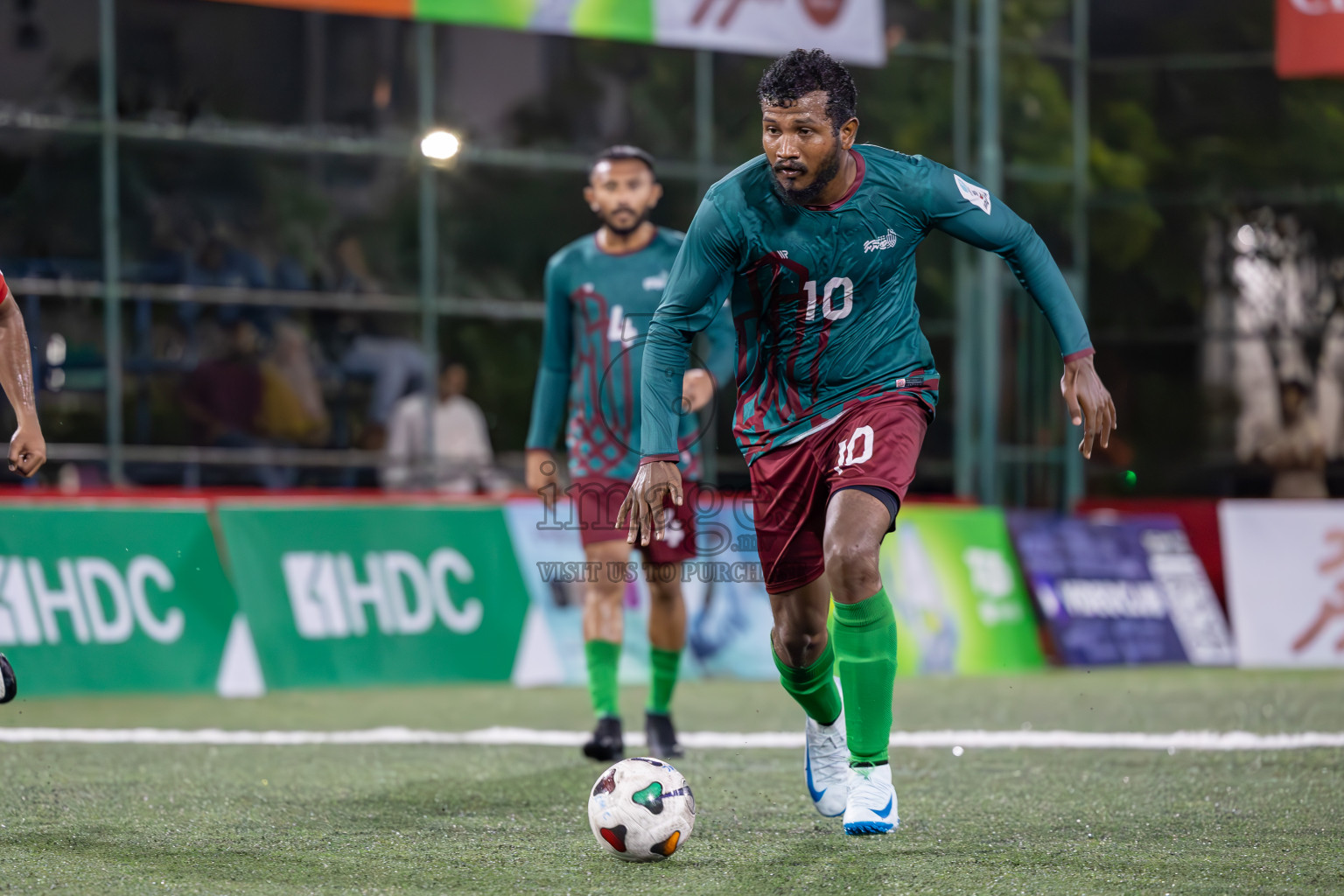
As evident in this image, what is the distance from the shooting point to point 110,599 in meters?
10.5

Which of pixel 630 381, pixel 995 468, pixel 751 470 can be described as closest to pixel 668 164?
pixel 995 468

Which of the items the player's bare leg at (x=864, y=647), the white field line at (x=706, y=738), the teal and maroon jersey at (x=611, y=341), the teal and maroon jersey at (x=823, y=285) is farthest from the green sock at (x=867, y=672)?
the white field line at (x=706, y=738)

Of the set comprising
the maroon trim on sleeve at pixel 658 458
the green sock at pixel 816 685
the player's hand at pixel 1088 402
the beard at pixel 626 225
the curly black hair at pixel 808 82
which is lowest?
the green sock at pixel 816 685

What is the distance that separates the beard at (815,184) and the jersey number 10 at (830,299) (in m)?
0.26

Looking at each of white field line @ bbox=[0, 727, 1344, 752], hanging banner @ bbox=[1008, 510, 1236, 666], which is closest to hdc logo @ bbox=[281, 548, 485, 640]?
white field line @ bbox=[0, 727, 1344, 752]

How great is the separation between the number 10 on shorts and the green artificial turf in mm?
1139

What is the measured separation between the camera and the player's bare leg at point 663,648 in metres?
7.64

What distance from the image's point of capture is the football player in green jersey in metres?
5.38

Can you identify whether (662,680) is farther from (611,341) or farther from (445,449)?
(445,449)

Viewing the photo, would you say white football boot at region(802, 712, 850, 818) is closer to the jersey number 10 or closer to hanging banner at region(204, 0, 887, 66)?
the jersey number 10

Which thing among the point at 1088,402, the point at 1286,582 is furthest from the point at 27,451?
the point at 1286,582

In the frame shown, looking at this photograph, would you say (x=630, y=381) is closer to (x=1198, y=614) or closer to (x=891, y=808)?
(x=891, y=808)

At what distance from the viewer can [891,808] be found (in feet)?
17.7

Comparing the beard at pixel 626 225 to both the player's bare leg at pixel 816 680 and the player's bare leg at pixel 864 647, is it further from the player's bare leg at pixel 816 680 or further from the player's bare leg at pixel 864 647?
the player's bare leg at pixel 864 647
